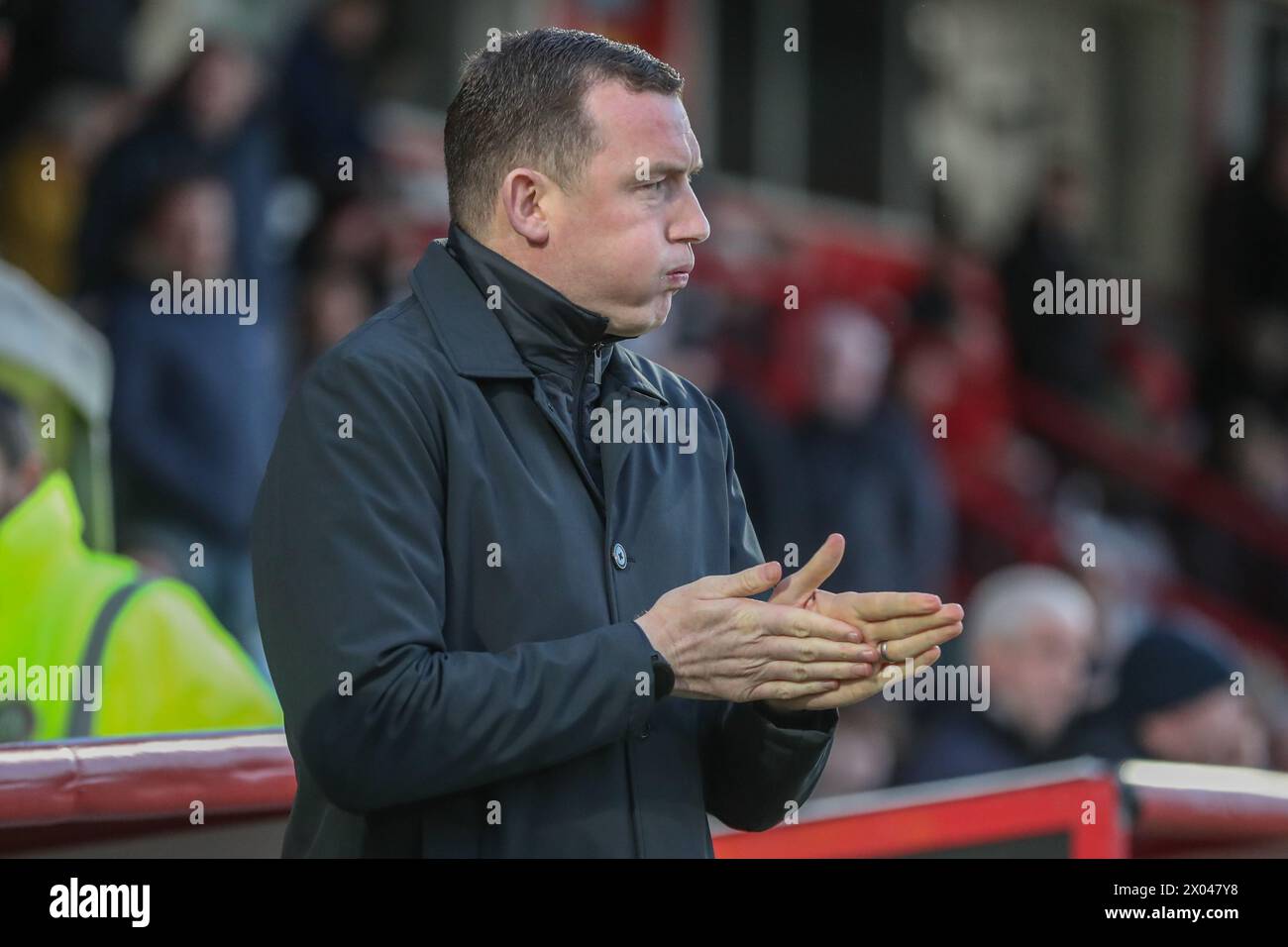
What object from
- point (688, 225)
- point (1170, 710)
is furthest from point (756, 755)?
point (1170, 710)

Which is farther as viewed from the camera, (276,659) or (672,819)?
(672,819)

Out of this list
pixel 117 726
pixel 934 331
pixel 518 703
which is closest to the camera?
pixel 518 703

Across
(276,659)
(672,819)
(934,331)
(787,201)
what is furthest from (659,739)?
(787,201)

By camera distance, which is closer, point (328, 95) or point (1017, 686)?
point (1017, 686)

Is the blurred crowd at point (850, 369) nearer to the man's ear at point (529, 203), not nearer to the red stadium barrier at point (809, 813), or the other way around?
the red stadium barrier at point (809, 813)

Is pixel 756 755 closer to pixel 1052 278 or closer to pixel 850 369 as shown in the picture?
pixel 850 369

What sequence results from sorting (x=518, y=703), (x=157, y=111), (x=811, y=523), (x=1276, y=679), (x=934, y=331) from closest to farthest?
(x=518, y=703) → (x=157, y=111) → (x=811, y=523) → (x=934, y=331) → (x=1276, y=679)

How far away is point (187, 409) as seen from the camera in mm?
4852

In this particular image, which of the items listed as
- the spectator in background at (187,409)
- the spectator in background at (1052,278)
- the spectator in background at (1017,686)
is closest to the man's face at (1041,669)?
the spectator in background at (1017,686)

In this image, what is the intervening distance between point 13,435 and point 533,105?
2092mm

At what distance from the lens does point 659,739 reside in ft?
6.69

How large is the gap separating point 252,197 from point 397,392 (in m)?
3.39

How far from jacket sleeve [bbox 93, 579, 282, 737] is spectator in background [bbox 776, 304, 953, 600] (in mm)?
2908

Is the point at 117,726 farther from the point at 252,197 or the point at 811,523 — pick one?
the point at 811,523
